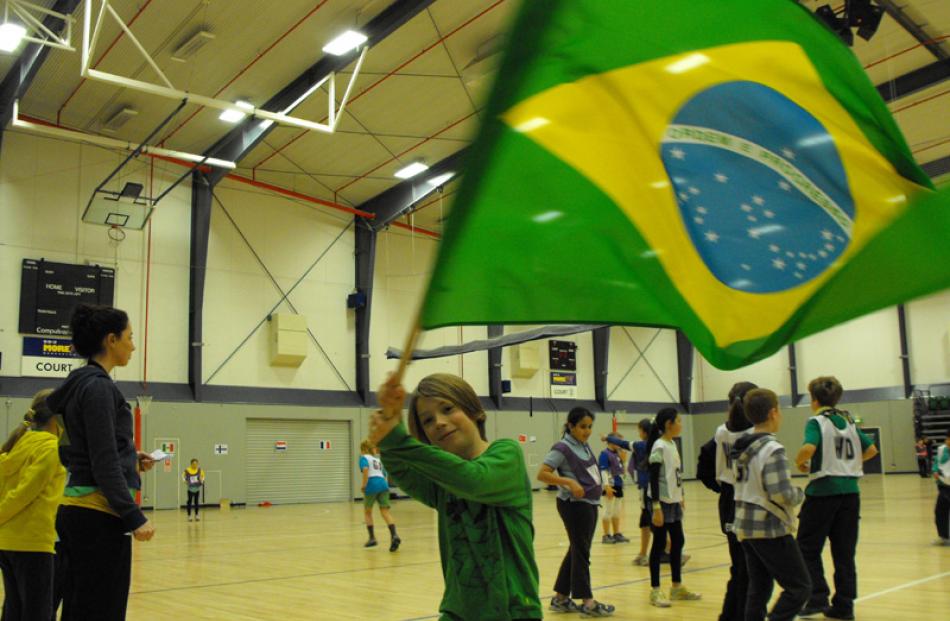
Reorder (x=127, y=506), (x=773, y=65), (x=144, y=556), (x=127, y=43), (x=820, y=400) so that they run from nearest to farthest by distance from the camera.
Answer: (x=773, y=65) < (x=127, y=506) < (x=820, y=400) < (x=144, y=556) < (x=127, y=43)

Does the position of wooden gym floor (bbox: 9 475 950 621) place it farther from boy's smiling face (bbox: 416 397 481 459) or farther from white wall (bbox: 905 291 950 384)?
white wall (bbox: 905 291 950 384)

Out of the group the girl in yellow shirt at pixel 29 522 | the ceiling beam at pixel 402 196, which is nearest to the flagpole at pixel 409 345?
the girl in yellow shirt at pixel 29 522

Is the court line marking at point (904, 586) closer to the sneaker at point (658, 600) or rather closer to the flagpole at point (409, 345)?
the sneaker at point (658, 600)

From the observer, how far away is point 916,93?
21.0m

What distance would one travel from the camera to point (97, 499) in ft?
10.8

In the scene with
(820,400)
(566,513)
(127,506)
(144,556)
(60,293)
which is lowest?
(144,556)

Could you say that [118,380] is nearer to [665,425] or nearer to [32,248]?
[32,248]

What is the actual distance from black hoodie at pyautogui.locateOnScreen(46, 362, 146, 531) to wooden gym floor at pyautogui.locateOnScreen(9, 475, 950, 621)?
3.68 metres

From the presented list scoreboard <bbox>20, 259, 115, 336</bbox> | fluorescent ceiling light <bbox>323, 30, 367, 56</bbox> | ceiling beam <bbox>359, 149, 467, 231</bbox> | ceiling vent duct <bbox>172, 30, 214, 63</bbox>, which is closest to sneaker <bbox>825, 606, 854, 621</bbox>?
fluorescent ceiling light <bbox>323, 30, 367, 56</bbox>

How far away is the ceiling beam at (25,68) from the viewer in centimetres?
1558

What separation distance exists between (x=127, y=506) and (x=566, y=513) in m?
4.17

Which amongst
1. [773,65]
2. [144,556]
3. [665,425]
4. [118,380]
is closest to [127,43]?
[118,380]

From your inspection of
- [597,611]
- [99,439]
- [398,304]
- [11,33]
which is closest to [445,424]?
[99,439]

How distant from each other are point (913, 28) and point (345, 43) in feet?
39.8
